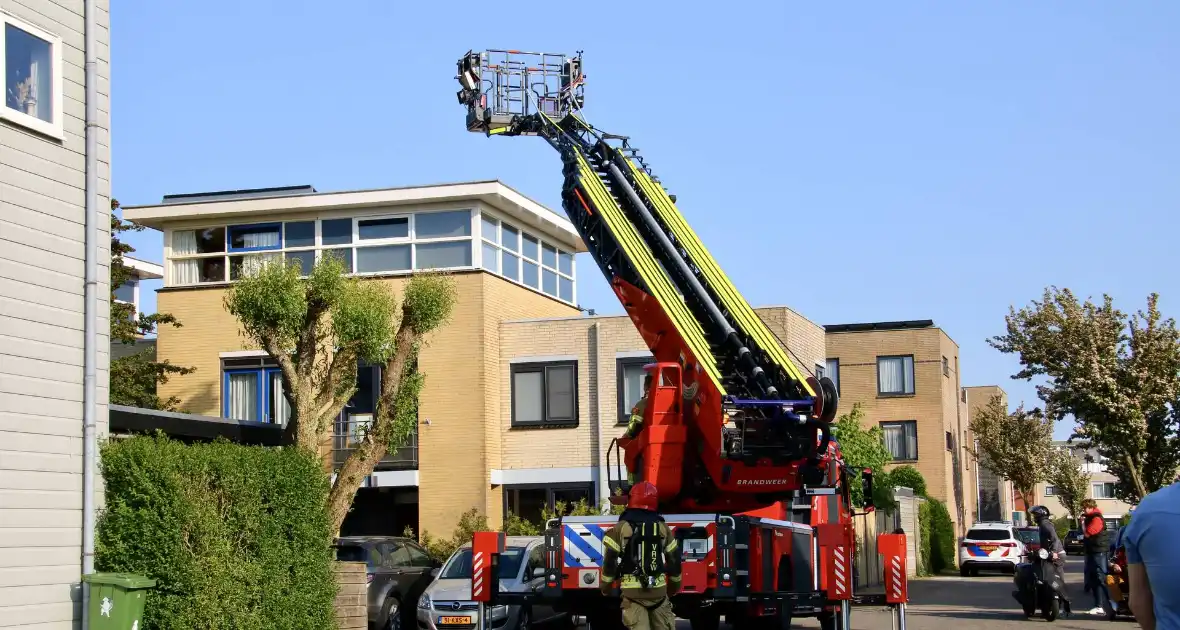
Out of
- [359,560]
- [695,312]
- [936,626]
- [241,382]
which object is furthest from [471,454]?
[695,312]

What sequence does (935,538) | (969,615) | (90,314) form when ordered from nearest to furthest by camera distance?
1. (90,314)
2. (969,615)
3. (935,538)

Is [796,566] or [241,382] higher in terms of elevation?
[241,382]

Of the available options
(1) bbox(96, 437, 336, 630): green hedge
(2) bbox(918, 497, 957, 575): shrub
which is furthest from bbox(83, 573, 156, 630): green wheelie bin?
(2) bbox(918, 497, 957, 575): shrub

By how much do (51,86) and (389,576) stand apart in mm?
9052

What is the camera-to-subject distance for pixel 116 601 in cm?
1354

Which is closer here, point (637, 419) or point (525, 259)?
point (637, 419)

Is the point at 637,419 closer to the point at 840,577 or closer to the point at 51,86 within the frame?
the point at 840,577

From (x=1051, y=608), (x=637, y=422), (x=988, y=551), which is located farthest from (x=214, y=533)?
(x=988, y=551)

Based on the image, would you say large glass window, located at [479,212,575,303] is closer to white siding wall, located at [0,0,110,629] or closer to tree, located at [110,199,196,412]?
tree, located at [110,199,196,412]

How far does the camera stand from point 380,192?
1286 inches

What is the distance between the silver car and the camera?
18.3 m

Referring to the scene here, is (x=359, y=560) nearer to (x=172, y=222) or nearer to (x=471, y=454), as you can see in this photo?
(x=471, y=454)

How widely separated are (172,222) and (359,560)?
15798 millimetres

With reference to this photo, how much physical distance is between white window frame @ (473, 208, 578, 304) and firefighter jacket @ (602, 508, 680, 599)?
19949 mm
